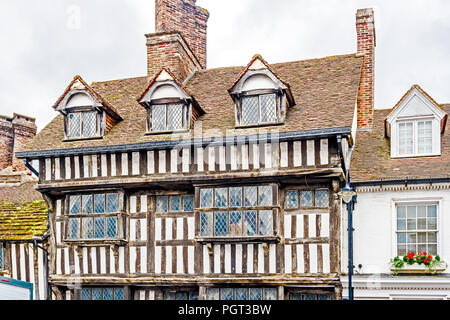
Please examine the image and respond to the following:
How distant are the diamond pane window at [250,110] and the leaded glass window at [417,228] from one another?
3193 mm

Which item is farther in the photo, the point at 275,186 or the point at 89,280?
the point at 89,280

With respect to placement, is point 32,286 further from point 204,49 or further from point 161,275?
point 204,49

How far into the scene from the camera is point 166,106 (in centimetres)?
1241

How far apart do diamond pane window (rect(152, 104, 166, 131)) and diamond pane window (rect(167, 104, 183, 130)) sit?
104 millimetres

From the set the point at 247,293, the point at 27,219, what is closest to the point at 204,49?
the point at 27,219

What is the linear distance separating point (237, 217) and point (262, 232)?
1.82ft

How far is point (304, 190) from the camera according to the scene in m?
11.4

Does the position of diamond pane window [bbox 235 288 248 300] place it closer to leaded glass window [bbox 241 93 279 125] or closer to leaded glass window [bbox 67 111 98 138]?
leaded glass window [bbox 241 93 279 125]

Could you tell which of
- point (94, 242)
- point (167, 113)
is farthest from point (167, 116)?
point (94, 242)

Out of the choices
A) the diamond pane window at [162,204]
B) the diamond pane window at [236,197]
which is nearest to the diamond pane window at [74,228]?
the diamond pane window at [162,204]

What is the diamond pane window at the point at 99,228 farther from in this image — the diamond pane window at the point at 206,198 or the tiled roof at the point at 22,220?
the diamond pane window at the point at 206,198

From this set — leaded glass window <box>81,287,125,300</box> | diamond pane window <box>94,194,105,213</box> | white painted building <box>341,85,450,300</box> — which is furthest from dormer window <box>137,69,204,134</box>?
white painted building <box>341,85,450,300</box>

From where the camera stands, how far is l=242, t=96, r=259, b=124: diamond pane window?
11.9m

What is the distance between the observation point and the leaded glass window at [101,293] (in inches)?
484
